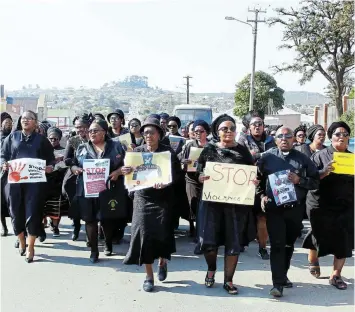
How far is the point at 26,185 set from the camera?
6.24 m

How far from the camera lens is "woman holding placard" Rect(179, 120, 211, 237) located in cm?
627

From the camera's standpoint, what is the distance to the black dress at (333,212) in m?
5.23

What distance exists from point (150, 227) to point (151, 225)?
0.02m

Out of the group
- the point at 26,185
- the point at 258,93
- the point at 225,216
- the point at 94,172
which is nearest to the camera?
the point at 225,216

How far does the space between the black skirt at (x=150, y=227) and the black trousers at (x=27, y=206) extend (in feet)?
5.63

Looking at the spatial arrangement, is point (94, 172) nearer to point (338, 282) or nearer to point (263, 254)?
point (263, 254)

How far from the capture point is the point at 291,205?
496cm

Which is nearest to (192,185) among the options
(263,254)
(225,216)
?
(263,254)

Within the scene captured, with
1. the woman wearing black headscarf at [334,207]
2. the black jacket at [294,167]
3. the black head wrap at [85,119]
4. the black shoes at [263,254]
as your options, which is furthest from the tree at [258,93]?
the black jacket at [294,167]

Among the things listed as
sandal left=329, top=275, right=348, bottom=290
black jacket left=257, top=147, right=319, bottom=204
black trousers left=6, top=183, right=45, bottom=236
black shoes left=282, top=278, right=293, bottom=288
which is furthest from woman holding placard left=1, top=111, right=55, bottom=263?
sandal left=329, top=275, right=348, bottom=290

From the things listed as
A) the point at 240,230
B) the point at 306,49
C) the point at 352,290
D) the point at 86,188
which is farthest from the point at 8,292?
the point at 306,49

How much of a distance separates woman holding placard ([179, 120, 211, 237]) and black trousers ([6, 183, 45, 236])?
200 centimetres

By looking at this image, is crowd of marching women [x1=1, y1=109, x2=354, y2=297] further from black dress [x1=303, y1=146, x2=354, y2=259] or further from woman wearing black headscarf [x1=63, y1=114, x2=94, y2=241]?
woman wearing black headscarf [x1=63, y1=114, x2=94, y2=241]

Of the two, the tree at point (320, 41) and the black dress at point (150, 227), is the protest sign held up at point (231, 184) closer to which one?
the black dress at point (150, 227)
